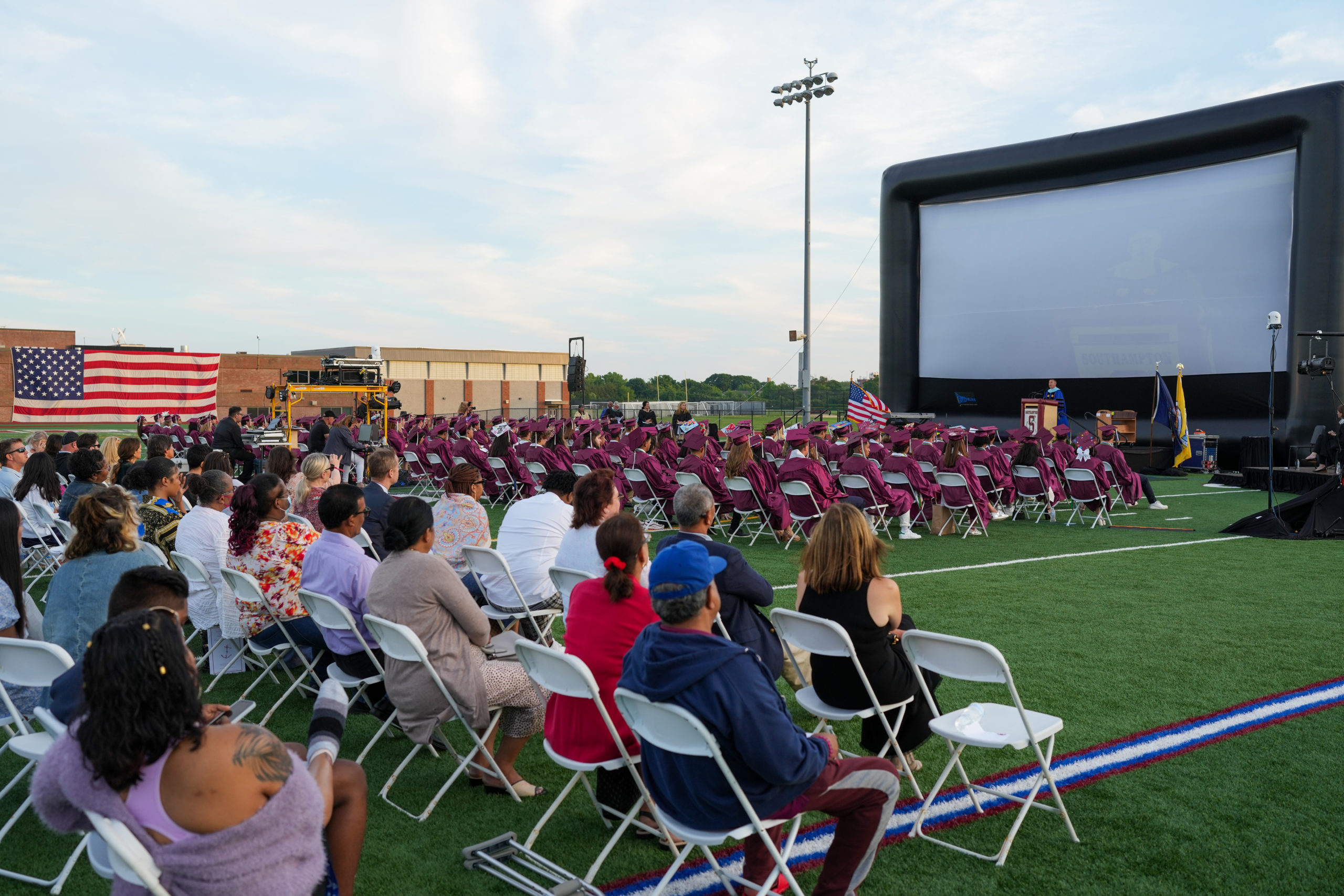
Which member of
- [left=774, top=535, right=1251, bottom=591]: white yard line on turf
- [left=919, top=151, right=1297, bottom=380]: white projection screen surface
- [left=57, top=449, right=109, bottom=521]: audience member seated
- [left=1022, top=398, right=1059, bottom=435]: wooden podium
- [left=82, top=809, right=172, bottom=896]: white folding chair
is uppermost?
[left=919, top=151, right=1297, bottom=380]: white projection screen surface

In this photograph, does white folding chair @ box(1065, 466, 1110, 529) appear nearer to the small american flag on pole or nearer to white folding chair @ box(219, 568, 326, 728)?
the small american flag on pole

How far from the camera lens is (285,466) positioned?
23.0 feet

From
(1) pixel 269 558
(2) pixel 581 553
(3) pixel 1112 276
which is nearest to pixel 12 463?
(1) pixel 269 558

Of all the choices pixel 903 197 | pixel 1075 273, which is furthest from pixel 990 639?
pixel 903 197

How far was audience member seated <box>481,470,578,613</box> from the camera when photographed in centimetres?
489

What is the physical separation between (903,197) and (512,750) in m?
23.8

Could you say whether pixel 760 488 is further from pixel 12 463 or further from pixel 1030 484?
pixel 12 463

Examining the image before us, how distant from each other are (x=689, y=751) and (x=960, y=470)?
8707 millimetres

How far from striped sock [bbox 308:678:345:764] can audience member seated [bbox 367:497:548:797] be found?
1054 millimetres

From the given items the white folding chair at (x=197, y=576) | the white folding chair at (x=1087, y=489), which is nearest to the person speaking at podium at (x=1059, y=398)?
the white folding chair at (x=1087, y=489)

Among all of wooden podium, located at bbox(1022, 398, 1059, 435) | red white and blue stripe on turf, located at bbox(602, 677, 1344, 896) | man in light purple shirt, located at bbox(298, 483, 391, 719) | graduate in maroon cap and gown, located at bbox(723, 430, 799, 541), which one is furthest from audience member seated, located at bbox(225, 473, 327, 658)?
wooden podium, located at bbox(1022, 398, 1059, 435)

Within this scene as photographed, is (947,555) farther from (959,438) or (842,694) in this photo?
(842,694)

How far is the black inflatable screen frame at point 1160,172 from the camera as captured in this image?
57.8 ft

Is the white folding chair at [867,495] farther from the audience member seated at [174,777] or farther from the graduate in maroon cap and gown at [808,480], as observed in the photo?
the audience member seated at [174,777]
